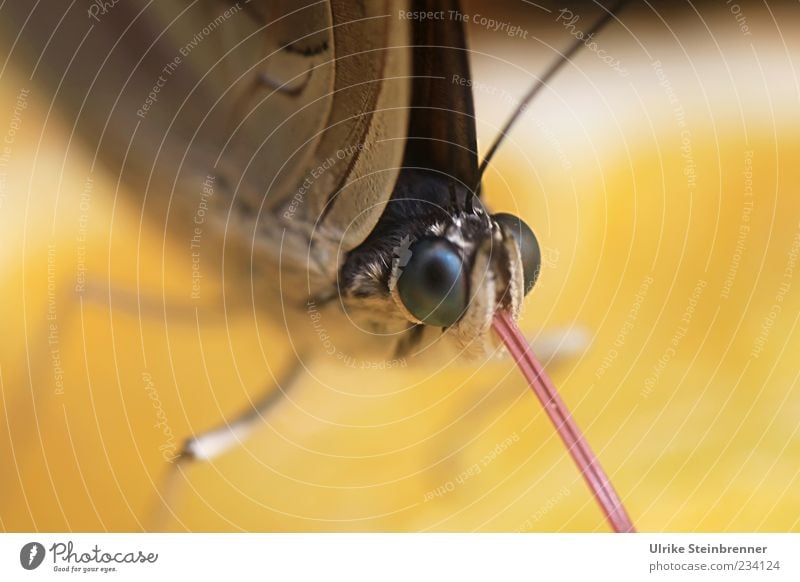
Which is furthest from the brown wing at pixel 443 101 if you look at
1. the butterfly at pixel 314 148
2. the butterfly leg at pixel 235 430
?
the butterfly leg at pixel 235 430

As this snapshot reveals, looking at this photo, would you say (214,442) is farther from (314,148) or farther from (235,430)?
(314,148)

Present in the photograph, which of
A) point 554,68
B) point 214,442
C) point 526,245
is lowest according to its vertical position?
point 214,442

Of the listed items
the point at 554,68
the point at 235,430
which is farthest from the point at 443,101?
the point at 235,430

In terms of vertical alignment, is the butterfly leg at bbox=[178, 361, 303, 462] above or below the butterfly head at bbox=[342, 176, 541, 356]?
below

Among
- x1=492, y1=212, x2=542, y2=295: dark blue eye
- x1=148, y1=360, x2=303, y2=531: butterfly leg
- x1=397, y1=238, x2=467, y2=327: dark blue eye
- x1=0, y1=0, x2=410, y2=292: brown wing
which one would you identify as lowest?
x1=148, y1=360, x2=303, y2=531: butterfly leg

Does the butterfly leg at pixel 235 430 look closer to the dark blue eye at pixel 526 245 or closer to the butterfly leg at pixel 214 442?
the butterfly leg at pixel 214 442

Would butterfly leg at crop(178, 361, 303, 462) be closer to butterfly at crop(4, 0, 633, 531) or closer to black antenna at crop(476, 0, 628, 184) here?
butterfly at crop(4, 0, 633, 531)

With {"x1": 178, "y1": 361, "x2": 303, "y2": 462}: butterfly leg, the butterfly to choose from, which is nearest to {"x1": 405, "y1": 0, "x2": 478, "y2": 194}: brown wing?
the butterfly
